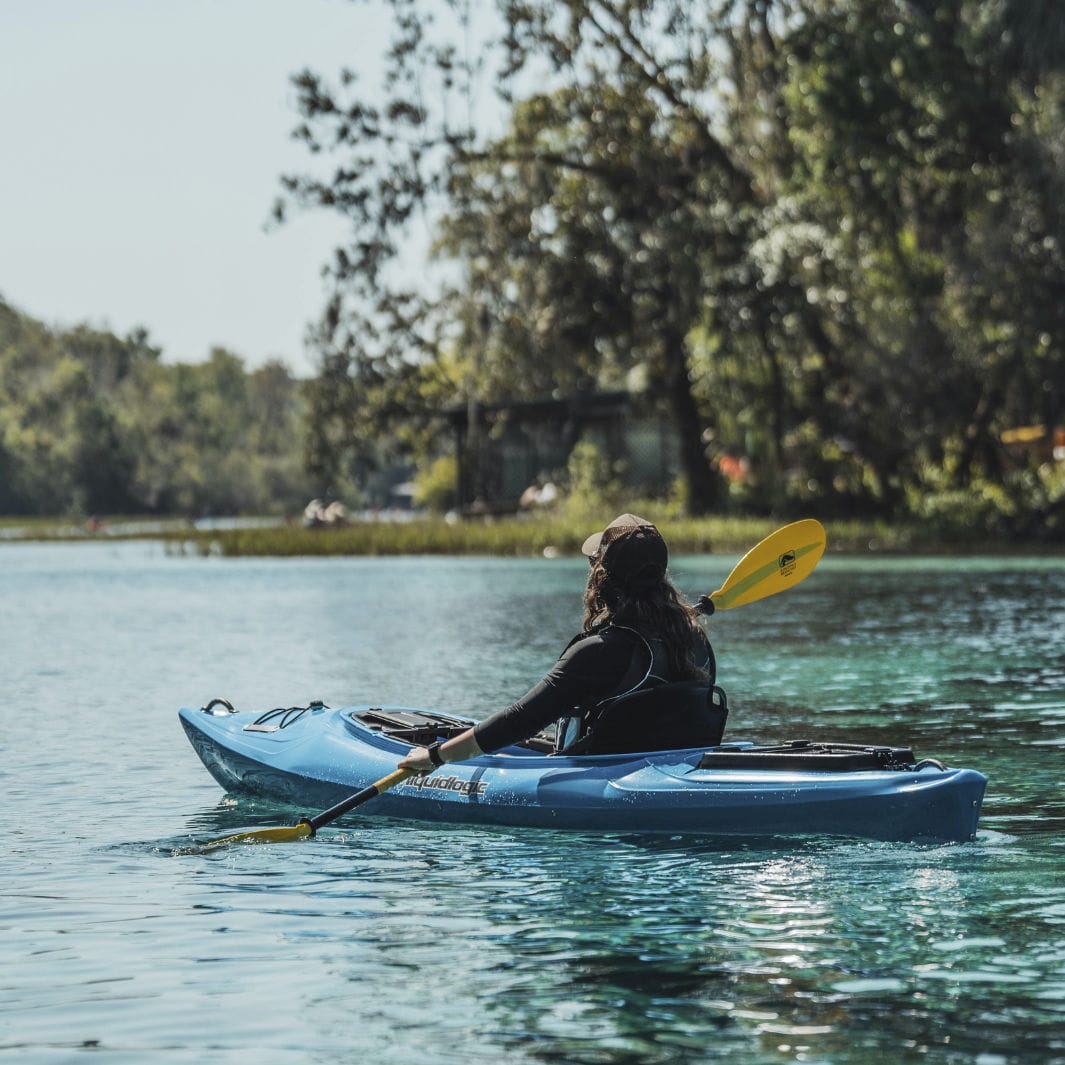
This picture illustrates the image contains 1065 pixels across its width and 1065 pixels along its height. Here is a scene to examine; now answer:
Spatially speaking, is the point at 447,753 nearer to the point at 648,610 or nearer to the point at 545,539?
the point at 648,610

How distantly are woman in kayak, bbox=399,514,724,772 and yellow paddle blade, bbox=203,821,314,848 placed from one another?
59 centimetres

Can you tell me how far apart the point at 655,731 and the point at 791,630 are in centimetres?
1186

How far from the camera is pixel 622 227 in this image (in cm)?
3538

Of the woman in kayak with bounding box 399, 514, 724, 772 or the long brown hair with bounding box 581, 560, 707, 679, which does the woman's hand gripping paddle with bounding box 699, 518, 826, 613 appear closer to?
the woman in kayak with bounding box 399, 514, 724, 772

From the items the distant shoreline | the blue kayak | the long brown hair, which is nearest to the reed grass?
the distant shoreline

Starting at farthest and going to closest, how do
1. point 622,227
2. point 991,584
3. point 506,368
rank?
point 506,368 → point 622,227 → point 991,584

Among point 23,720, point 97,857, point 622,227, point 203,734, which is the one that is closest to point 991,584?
point 622,227

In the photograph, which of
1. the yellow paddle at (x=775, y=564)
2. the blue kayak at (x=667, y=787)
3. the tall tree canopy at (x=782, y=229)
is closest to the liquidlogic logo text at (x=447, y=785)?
the blue kayak at (x=667, y=787)

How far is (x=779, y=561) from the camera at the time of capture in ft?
29.9

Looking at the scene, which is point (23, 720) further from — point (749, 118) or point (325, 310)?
point (325, 310)

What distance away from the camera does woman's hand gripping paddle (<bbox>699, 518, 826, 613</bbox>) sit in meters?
8.98

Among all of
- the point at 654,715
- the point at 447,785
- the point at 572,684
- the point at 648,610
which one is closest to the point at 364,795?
the point at 447,785

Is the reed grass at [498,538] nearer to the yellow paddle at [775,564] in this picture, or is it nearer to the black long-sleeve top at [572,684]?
the yellow paddle at [775,564]

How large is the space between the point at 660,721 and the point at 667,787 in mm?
339
